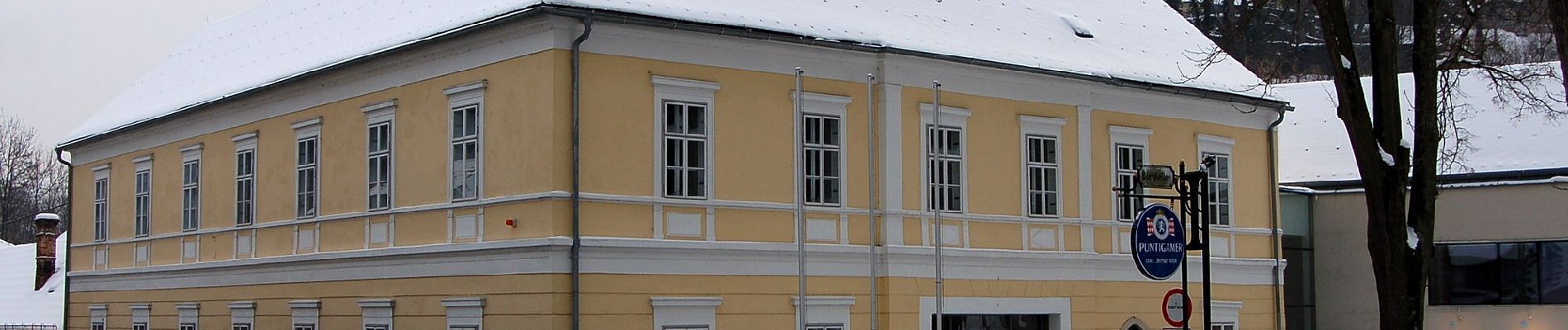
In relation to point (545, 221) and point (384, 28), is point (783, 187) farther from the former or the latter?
point (384, 28)

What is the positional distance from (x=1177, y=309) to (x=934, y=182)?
4904 millimetres

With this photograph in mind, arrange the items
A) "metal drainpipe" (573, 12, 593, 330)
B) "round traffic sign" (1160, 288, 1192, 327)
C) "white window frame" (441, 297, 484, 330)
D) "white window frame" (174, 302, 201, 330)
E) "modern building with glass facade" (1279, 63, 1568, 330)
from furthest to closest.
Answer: "modern building with glass facade" (1279, 63, 1568, 330), "white window frame" (174, 302, 201, 330), "white window frame" (441, 297, 484, 330), "metal drainpipe" (573, 12, 593, 330), "round traffic sign" (1160, 288, 1192, 327)

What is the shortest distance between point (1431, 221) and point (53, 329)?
2863 centimetres

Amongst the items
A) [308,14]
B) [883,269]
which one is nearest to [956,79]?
[883,269]

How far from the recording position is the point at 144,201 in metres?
Result: 30.7

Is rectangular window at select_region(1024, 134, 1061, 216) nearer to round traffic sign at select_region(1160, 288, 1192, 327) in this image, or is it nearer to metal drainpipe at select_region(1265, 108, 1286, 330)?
metal drainpipe at select_region(1265, 108, 1286, 330)

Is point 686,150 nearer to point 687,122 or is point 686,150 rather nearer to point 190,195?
point 687,122

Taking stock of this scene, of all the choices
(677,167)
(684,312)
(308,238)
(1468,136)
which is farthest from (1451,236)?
(308,238)

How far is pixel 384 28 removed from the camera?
24391mm

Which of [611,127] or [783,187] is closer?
[611,127]

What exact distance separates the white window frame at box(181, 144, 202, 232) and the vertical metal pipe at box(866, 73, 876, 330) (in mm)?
11058

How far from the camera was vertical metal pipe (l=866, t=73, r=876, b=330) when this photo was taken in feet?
73.6

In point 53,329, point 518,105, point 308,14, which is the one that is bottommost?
point 53,329

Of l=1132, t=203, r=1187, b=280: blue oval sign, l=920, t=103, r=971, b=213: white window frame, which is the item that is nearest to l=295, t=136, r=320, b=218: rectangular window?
l=920, t=103, r=971, b=213: white window frame
